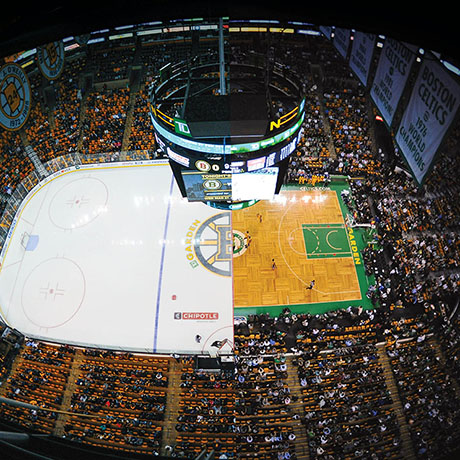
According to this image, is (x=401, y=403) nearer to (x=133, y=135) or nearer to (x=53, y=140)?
(x=133, y=135)

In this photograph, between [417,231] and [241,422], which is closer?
[241,422]

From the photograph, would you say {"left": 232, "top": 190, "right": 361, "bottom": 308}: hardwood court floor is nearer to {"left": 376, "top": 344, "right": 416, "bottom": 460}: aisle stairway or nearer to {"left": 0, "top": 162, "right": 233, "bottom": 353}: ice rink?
{"left": 0, "top": 162, "right": 233, "bottom": 353}: ice rink

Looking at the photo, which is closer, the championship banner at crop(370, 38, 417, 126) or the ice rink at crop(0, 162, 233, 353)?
the championship banner at crop(370, 38, 417, 126)

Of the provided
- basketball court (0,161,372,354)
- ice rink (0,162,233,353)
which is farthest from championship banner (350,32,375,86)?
ice rink (0,162,233,353)

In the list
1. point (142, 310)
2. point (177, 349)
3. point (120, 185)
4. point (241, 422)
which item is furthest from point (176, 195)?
point (241, 422)

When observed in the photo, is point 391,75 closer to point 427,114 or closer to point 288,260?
point 427,114
